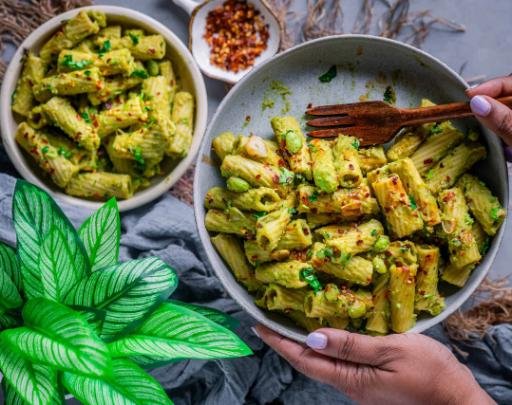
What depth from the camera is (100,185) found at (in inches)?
75.1

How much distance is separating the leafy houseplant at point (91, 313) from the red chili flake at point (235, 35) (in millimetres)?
868

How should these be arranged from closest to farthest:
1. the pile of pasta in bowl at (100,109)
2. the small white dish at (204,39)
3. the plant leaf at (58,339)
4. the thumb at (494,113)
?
the plant leaf at (58,339), the thumb at (494,113), the pile of pasta in bowl at (100,109), the small white dish at (204,39)

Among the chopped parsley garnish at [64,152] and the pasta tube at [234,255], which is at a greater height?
the chopped parsley garnish at [64,152]

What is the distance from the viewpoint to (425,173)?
166cm

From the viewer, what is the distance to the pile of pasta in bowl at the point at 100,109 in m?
1.86

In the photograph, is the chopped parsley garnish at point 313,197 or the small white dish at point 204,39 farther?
the small white dish at point 204,39

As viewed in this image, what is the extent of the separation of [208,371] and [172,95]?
826mm

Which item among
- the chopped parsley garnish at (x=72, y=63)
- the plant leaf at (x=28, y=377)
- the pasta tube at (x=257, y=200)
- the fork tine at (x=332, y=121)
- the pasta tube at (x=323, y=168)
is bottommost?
the plant leaf at (x=28, y=377)

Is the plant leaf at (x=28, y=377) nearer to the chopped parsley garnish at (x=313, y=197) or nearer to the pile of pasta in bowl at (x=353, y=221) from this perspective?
the pile of pasta in bowl at (x=353, y=221)

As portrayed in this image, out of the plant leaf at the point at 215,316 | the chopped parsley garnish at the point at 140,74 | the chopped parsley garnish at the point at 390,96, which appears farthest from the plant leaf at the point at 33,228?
the chopped parsley garnish at the point at 390,96

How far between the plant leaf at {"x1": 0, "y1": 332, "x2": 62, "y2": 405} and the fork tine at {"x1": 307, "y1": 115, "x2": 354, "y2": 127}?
87 centimetres

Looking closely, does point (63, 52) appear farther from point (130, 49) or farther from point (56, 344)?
point (56, 344)

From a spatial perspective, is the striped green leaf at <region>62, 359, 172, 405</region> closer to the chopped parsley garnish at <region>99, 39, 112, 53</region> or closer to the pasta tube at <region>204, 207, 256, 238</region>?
the pasta tube at <region>204, 207, 256, 238</region>

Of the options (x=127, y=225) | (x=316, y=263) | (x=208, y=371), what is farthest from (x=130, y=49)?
(x=208, y=371)
